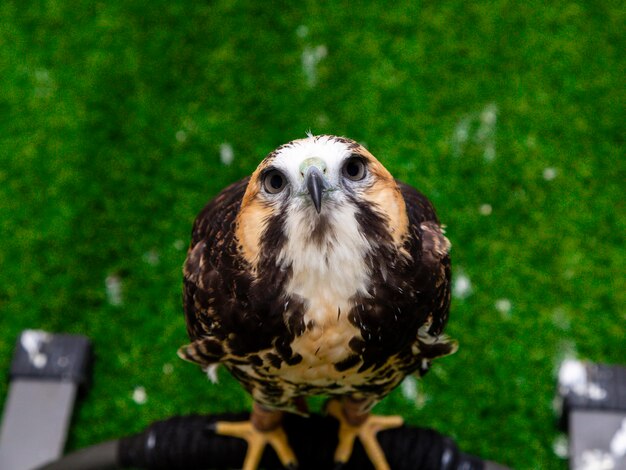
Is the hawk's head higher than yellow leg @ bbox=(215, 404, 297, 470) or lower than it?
higher

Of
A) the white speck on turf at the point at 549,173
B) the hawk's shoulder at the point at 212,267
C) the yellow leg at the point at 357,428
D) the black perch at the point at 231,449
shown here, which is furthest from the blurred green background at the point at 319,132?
the hawk's shoulder at the point at 212,267

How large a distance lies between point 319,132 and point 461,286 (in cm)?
83

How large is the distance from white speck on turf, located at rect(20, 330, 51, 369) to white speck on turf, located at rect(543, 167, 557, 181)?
1.88m

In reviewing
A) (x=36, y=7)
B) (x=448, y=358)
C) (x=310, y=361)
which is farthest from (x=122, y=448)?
(x=36, y=7)

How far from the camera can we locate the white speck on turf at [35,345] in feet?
7.64

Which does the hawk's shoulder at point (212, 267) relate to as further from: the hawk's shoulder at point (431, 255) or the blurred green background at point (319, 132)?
the blurred green background at point (319, 132)

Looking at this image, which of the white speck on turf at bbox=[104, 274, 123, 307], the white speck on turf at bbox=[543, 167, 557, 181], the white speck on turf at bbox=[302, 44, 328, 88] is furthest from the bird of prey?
the white speck on turf at bbox=[302, 44, 328, 88]

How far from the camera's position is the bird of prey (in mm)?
1064

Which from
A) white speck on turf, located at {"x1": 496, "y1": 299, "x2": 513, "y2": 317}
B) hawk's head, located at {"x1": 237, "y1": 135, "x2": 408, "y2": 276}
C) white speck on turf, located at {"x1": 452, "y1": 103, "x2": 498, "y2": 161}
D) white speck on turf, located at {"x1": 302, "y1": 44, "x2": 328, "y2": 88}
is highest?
white speck on turf, located at {"x1": 302, "y1": 44, "x2": 328, "y2": 88}

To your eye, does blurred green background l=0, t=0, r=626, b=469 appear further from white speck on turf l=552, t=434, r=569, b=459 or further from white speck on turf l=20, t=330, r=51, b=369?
white speck on turf l=20, t=330, r=51, b=369

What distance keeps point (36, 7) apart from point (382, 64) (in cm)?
157

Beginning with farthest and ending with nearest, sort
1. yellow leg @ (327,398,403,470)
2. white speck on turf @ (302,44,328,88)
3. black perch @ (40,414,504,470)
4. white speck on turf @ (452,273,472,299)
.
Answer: white speck on turf @ (302,44,328,88) → white speck on turf @ (452,273,472,299) → yellow leg @ (327,398,403,470) → black perch @ (40,414,504,470)

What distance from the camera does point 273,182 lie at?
1084mm

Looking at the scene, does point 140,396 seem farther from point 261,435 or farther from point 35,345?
point 261,435
